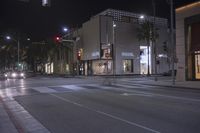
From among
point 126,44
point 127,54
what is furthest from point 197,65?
point 126,44

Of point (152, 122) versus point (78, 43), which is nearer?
point (152, 122)

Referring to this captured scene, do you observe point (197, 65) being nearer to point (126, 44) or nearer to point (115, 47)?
point (115, 47)

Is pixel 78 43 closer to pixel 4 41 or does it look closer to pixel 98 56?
pixel 98 56

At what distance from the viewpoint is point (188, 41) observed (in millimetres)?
35344

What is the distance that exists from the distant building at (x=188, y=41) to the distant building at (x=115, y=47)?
25.1 m

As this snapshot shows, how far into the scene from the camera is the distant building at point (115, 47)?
2532 inches

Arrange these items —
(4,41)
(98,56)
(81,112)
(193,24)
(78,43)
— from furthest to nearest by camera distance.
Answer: (4,41) → (78,43) → (98,56) → (193,24) → (81,112)

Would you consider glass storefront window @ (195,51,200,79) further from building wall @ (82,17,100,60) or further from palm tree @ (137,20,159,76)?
building wall @ (82,17,100,60)

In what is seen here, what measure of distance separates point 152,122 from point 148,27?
2254 inches

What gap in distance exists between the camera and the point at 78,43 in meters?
74.8

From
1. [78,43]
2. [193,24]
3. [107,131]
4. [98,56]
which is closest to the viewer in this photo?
[107,131]

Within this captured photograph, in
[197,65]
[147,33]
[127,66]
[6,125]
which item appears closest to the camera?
[6,125]

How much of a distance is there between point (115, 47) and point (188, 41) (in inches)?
1222

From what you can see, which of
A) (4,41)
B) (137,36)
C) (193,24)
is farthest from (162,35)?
(4,41)
